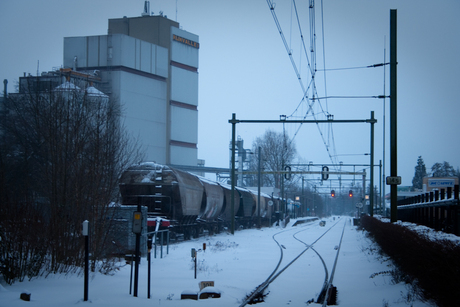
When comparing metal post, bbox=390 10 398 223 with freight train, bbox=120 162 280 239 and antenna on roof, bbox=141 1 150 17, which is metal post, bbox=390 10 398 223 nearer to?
freight train, bbox=120 162 280 239

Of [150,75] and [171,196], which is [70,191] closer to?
[171,196]

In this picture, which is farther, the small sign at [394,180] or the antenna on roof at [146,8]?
the antenna on roof at [146,8]

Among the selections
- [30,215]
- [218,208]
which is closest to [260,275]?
[30,215]

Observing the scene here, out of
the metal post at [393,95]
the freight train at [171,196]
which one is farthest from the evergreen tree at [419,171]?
the metal post at [393,95]

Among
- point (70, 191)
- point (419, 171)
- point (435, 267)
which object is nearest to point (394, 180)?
point (435, 267)

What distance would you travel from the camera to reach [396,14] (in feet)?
59.0

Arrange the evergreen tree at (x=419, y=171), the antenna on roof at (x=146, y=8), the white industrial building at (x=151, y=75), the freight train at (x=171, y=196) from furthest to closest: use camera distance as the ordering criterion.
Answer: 1. the evergreen tree at (x=419, y=171)
2. the antenna on roof at (x=146, y=8)
3. the white industrial building at (x=151, y=75)
4. the freight train at (x=171, y=196)

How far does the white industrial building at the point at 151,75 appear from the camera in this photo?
64875 mm

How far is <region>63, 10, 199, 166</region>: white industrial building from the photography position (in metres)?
64.9

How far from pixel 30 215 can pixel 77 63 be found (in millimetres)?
60392

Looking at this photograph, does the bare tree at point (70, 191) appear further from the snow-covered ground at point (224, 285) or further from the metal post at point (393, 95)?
the metal post at point (393, 95)

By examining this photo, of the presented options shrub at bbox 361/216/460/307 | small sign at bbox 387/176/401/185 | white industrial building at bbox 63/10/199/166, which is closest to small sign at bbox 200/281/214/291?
shrub at bbox 361/216/460/307

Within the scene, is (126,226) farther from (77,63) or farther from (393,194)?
(77,63)

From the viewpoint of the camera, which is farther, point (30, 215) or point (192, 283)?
point (192, 283)
